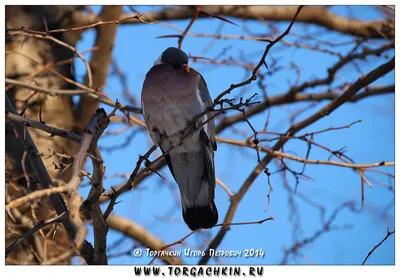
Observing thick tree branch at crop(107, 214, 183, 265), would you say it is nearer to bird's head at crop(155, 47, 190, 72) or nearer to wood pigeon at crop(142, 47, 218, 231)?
wood pigeon at crop(142, 47, 218, 231)

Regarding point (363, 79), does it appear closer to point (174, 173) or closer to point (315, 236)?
point (315, 236)

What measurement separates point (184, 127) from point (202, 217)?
1.71 ft

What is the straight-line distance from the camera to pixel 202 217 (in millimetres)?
3242

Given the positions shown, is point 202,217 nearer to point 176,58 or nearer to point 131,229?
point 176,58

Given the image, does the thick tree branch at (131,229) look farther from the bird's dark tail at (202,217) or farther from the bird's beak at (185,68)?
the bird's beak at (185,68)

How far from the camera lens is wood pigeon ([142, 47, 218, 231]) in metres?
3.13

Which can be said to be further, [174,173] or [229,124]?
[229,124]

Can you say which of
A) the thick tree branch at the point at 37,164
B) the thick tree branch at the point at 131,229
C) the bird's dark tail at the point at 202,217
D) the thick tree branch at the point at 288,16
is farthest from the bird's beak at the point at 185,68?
the thick tree branch at the point at 131,229

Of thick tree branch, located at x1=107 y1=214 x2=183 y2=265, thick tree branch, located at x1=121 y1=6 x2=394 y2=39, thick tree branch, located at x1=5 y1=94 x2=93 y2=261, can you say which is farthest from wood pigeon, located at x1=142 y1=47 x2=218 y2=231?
thick tree branch, located at x1=107 y1=214 x2=183 y2=265

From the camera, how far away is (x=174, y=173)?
3.40m

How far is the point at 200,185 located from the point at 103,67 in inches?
61.6

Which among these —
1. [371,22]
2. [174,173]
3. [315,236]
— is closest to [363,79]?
[315,236]

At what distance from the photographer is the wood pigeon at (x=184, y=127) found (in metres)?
3.13

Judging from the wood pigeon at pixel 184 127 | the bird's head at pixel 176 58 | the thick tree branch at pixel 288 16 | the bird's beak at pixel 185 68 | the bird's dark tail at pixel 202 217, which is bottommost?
the bird's dark tail at pixel 202 217
